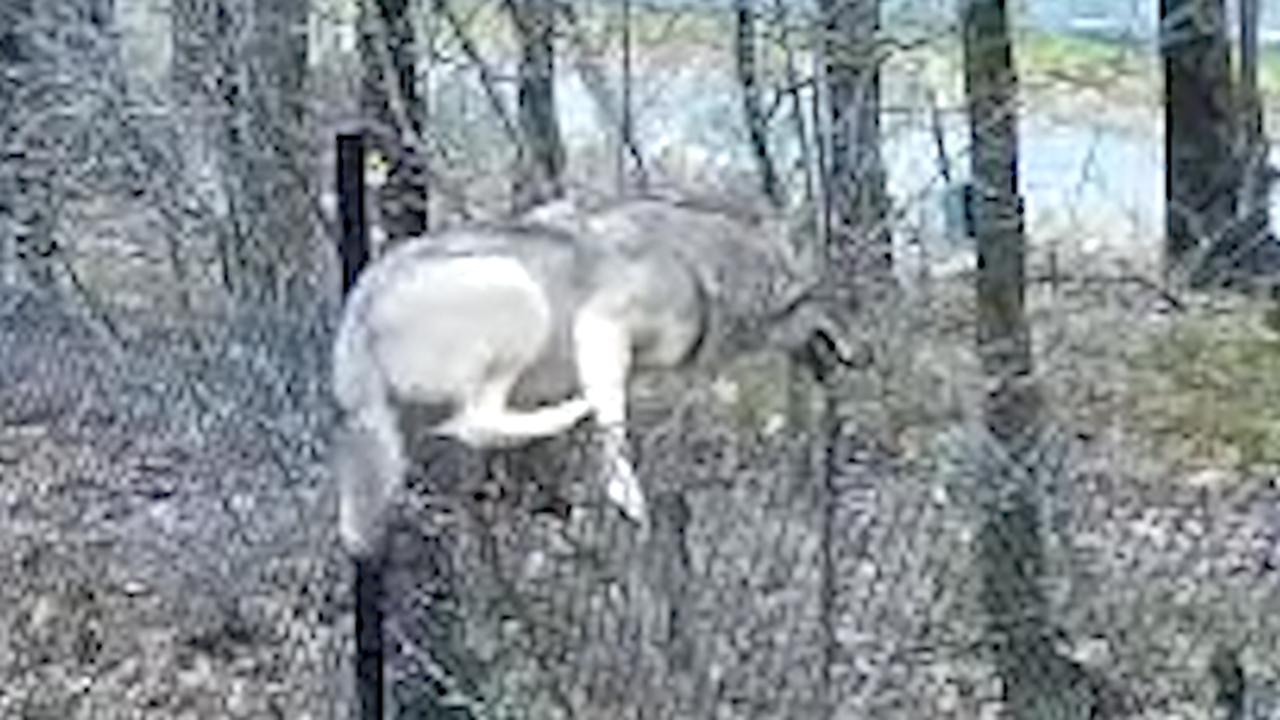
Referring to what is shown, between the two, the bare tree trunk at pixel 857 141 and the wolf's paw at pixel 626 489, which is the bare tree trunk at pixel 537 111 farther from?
the wolf's paw at pixel 626 489

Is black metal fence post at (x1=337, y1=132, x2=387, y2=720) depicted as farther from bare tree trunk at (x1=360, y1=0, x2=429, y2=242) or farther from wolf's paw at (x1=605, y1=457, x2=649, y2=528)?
wolf's paw at (x1=605, y1=457, x2=649, y2=528)

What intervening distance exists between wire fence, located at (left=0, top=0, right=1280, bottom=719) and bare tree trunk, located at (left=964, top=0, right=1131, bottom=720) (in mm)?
25

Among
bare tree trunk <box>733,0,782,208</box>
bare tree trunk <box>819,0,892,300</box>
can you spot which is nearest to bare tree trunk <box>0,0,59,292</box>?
bare tree trunk <box>733,0,782,208</box>

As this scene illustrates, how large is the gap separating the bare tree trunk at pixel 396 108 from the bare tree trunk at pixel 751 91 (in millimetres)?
638

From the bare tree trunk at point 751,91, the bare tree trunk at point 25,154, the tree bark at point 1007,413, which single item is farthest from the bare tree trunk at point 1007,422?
the bare tree trunk at point 25,154

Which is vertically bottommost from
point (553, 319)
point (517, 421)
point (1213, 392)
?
point (1213, 392)

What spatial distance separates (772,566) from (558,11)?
4.45 ft

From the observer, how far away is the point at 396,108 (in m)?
5.70

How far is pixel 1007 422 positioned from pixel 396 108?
1.25m

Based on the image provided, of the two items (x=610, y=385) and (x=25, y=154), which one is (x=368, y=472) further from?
(x=25, y=154)

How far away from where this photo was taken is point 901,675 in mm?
5453

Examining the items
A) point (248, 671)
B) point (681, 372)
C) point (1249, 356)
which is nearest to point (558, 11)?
point (681, 372)

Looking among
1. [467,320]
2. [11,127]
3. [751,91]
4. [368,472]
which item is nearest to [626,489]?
[467,320]

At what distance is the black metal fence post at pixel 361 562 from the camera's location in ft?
17.1
